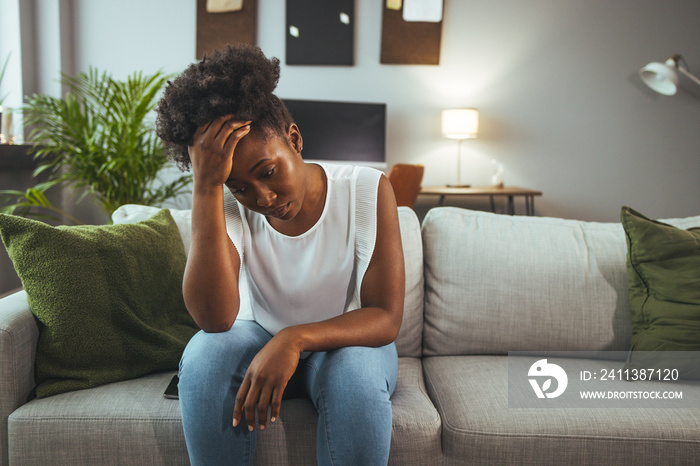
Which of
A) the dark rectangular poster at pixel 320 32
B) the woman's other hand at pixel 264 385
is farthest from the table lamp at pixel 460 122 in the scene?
the woman's other hand at pixel 264 385

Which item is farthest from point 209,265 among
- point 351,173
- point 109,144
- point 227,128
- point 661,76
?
point 661,76

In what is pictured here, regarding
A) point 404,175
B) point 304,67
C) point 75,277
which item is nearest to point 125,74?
point 304,67

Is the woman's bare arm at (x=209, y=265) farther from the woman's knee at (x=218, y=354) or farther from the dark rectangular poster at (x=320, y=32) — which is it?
the dark rectangular poster at (x=320, y=32)

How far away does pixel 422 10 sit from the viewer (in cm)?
405

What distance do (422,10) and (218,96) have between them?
3558 mm

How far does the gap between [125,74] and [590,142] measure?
12.2 feet

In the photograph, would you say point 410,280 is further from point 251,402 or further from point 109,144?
point 109,144

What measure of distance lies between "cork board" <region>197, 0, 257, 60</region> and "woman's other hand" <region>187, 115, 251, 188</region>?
3.40 meters

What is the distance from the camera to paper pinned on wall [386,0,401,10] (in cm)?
406

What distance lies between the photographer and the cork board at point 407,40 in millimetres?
4066

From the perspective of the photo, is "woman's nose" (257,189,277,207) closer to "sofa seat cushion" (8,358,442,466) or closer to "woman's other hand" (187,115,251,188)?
"woman's other hand" (187,115,251,188)

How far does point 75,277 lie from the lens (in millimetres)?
1147

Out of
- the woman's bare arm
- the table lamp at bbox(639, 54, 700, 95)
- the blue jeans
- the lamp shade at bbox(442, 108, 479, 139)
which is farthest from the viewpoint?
the lamp shade at bbox(442, 108, 479, 139)

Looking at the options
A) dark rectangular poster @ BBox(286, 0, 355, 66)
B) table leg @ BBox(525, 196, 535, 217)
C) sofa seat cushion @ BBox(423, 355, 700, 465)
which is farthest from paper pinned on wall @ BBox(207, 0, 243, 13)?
sofa seat cushion @ BBox(423, 355, 700, 465)
